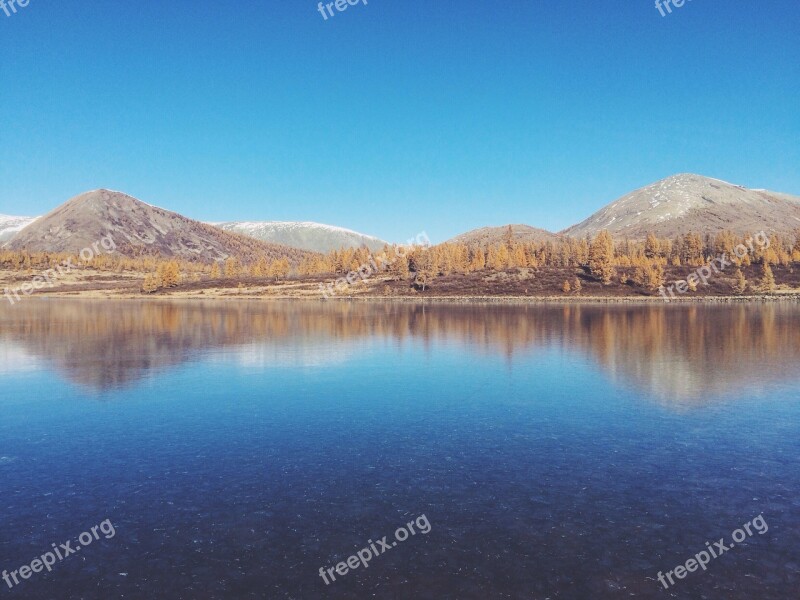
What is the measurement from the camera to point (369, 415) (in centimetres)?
2502

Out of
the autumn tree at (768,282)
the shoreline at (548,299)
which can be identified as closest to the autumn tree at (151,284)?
the shoreline at (548,299)

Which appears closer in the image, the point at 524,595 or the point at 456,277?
the point at 524,595

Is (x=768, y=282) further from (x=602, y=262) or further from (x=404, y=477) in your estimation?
(x=404, y=477)

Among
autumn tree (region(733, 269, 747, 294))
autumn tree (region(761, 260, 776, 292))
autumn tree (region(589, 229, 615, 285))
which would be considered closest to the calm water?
autumn tree (region(733, 269, 747, 294))

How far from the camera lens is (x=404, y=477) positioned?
17.2 meters

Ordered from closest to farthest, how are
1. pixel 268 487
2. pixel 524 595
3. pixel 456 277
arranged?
1. pixel 524 595
2. pixel 268 487
3. pixel 456 277

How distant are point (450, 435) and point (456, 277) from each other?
564 ft

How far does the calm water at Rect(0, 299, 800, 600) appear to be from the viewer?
459 inches

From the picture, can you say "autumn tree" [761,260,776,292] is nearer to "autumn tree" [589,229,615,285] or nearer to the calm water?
"autumn tree" [589,229,615,285]

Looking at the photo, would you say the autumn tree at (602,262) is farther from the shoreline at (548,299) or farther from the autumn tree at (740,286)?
the autumn tree at (740,286)

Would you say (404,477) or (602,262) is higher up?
(602,262)

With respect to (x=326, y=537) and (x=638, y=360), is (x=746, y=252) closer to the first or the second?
(x=638, y=360)

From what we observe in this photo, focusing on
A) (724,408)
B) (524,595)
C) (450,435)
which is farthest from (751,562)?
(724,408)

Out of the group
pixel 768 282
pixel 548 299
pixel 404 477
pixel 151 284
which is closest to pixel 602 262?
pixel 548 299
